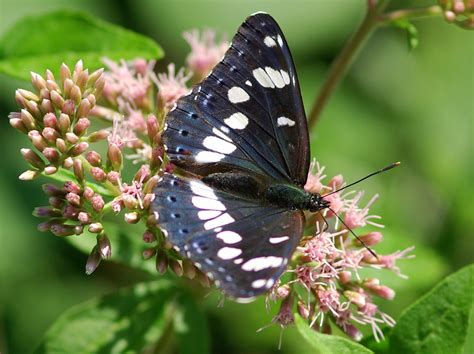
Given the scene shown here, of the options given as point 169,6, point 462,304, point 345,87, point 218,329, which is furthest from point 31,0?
point 462,304

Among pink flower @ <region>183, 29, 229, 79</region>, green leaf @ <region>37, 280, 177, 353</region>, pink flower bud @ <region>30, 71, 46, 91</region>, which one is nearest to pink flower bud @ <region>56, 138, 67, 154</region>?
pink flower bud @ <region>30, 71, 46, 91</region>

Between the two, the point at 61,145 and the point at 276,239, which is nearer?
the point at 276,239

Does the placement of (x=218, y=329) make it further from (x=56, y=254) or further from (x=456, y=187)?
(x=456, y=187)

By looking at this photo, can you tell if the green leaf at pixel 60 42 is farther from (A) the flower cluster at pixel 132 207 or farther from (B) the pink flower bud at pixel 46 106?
(B) the pink flower bud at pixel 46 106

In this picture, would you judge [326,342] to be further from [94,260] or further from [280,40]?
[280,40]

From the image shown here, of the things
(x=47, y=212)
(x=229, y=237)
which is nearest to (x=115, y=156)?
(x=47, y=212)

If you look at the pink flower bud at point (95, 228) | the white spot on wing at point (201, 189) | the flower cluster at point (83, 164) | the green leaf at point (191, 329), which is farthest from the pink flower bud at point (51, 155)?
the green leaf at point (191, 329)
